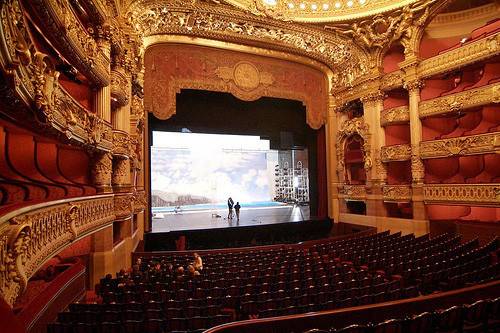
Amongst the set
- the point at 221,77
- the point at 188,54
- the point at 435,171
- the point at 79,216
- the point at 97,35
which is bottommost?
the point at 79,216

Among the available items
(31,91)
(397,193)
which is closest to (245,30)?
(397,193)

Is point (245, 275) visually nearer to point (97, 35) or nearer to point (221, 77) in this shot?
point (97, 35)

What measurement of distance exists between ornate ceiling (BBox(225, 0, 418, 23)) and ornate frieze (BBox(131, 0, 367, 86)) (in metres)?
0.38

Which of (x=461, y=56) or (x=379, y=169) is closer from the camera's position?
(x=461, y=56)

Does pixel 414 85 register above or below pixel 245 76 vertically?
below

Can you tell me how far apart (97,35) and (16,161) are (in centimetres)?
309

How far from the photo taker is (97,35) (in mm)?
5906

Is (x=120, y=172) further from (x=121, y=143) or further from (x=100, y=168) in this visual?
(x=100, y=168)

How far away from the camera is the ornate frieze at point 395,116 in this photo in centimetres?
1077

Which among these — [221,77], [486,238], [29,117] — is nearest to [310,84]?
[221,77]

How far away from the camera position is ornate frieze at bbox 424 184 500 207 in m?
8.16

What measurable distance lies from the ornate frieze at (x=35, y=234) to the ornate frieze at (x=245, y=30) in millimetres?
6536

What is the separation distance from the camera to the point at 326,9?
10.7 meters

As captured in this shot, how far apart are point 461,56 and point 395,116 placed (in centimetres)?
266
